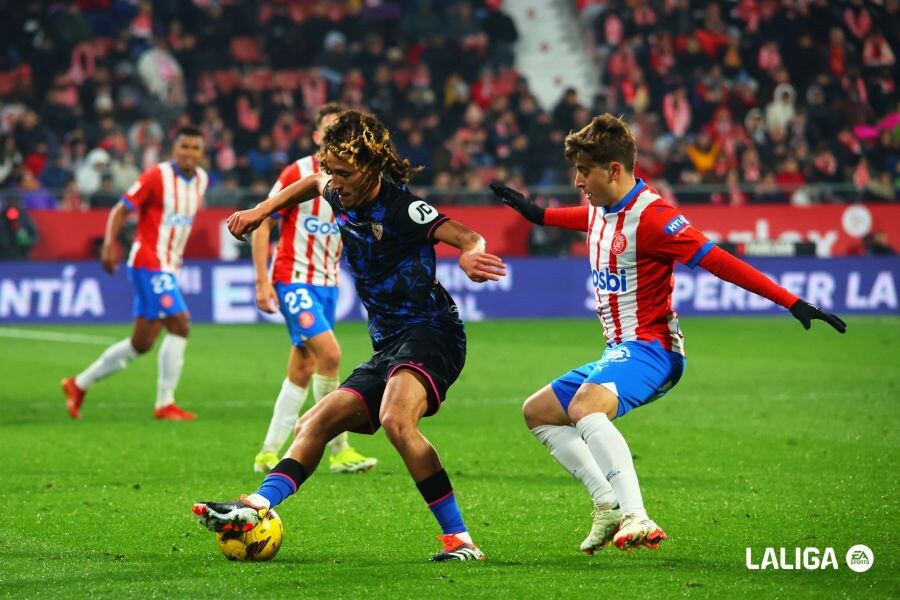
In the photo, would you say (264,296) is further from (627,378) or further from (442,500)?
(627,378)

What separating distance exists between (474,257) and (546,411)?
3.31ft

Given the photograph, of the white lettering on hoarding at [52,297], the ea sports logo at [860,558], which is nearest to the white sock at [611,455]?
the ea sports logo at [860,558]

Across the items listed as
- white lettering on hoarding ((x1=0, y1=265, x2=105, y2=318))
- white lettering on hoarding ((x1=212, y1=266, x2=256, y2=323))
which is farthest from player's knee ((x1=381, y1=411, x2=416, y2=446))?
white lettering on hoarding ((x1=0, y1=265, x2=105, y2=318))

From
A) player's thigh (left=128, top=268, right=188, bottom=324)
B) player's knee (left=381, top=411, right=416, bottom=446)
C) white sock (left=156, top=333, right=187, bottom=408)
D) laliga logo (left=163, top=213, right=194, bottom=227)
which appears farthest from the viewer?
laliga logo (left=163, top=213, right=194, bottom=227)

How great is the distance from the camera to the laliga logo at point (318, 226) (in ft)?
28.2

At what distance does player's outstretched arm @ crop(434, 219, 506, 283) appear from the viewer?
521 cm

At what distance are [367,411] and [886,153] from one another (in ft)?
61.3

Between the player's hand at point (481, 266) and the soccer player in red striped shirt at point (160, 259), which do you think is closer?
the player's hand at point (481, 266)

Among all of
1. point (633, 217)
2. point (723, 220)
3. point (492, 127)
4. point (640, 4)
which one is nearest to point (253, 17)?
point (492, 127)

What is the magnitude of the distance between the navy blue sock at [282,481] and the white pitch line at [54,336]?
37.3 feet

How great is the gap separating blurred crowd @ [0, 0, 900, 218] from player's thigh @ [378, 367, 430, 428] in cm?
1448

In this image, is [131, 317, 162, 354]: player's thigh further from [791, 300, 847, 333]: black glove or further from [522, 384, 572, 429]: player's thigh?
[791, 300, 847, 333]: black glove

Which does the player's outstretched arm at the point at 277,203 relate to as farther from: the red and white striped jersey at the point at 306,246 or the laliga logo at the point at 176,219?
the laliga logo at the point at 176,219

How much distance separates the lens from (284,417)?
848cm
